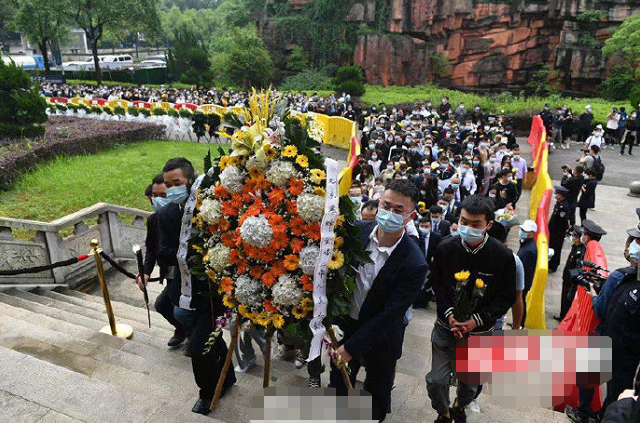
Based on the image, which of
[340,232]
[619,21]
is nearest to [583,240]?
[340,232]

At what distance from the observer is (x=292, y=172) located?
3.02 metres

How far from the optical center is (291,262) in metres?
3.07

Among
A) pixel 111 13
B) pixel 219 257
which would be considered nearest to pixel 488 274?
pixel 219 257

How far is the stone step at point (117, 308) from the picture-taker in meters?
5.64

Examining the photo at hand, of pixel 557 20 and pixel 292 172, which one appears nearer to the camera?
pixel 292 172

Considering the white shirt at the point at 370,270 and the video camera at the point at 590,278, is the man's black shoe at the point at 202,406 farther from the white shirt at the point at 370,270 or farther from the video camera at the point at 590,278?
the video camera at the point at 590,278

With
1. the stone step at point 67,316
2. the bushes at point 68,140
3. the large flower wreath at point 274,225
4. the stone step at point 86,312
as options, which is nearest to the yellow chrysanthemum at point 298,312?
the large flower wreath at point 274,225

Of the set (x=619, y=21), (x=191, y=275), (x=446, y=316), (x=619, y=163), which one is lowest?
(x=619, y=163)

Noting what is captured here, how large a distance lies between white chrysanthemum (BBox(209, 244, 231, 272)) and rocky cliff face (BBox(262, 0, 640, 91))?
31.3 metres

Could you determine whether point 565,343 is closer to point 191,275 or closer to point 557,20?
point 191,275

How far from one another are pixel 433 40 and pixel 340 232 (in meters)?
32.5

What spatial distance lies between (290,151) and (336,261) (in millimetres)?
783

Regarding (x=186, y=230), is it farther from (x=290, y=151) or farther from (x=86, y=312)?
(x=86, y=312)

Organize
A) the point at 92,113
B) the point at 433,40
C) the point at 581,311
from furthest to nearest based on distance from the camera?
the point at 433,40 < the point at 92,113 < the point at 581,311
